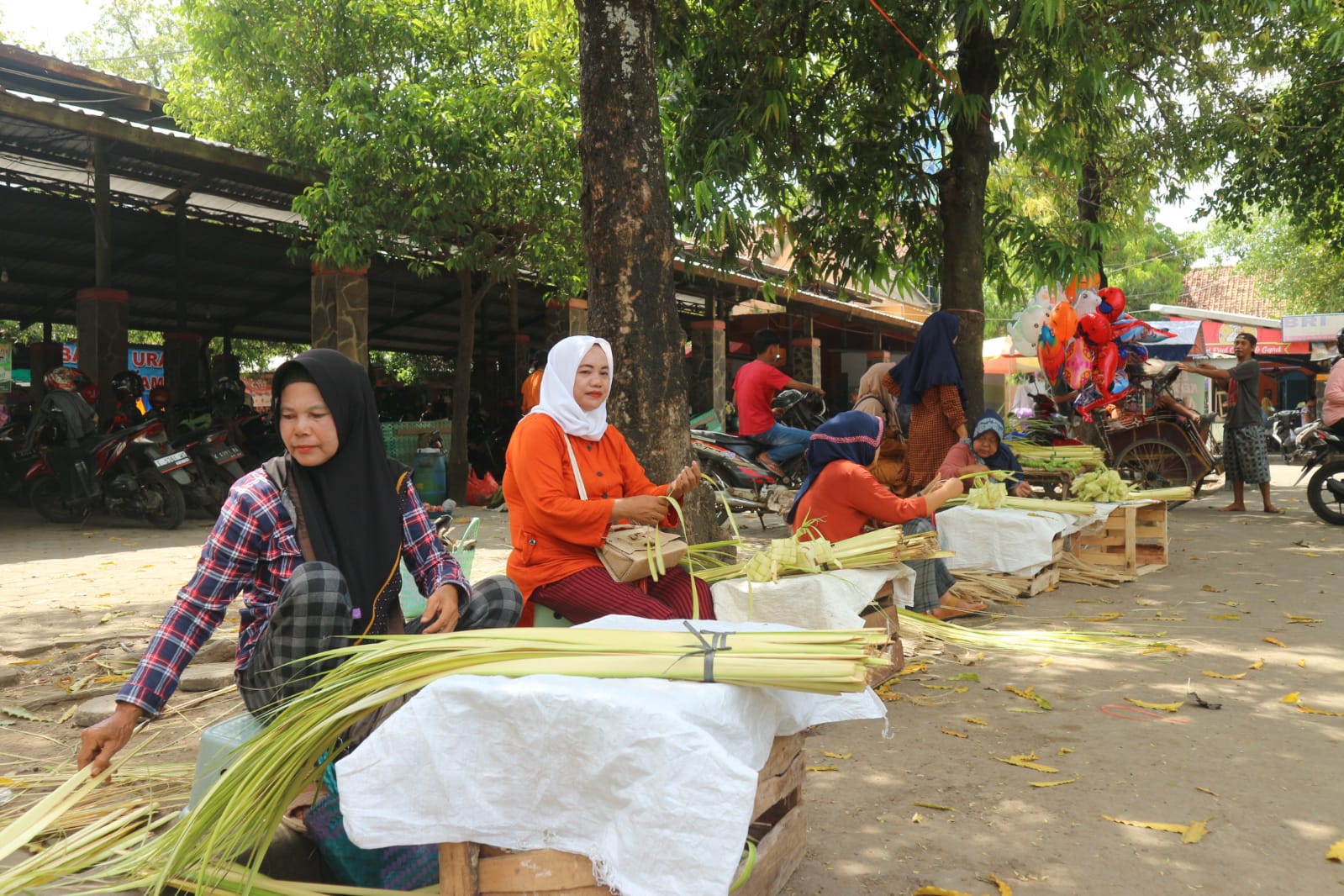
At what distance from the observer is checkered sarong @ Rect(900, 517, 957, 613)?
481 cm

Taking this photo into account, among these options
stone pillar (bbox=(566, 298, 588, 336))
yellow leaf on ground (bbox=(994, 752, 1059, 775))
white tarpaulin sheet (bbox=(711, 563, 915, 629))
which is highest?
stone pillar (bbox=(566, 298, 588, 336))

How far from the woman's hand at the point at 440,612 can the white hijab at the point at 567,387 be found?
0.96 metres

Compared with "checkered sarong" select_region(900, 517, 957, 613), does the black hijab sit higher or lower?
higher

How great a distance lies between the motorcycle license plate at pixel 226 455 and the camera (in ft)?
31.0

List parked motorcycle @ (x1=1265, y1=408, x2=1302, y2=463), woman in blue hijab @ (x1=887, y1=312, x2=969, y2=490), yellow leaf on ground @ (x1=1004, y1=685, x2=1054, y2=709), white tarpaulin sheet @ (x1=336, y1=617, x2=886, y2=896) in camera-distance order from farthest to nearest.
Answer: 1. parked motorcycle @ (x1=1265, y1=408, x2=1302, y2=463)
2. woman in blue hijab @ (x1=887, y1=312, x2=969, y2=490)
3. yellow leaf on ground @ (x1=1004, y1=685, x2=1054, y2=709)
4. white tarpaulin sheet @ (x1=336, y1=617, x2=886, y2=896)

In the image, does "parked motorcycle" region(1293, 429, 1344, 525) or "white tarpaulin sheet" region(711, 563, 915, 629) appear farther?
"parked motorcycle" region(1293, 429, 1344, 525)

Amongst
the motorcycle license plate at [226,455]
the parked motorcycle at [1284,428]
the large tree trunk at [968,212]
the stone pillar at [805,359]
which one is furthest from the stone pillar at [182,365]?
the parked motorcycle at [1284,428]

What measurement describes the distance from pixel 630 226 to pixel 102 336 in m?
8.36

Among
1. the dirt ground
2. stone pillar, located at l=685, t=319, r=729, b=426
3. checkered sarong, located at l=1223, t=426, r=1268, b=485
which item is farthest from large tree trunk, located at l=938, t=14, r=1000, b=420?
stone pillar, located at l=685, t=319, r=729, b=426

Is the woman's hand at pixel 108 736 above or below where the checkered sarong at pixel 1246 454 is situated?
below

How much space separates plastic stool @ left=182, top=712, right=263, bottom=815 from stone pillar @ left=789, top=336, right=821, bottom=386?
1739 cm

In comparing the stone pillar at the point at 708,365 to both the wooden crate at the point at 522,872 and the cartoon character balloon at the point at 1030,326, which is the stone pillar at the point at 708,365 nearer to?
the cartoon character balloon at the point at 1030,326

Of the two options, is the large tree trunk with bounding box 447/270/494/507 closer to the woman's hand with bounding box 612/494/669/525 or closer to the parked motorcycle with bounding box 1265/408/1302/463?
the woman's hand with bounding box 612/494/669/525

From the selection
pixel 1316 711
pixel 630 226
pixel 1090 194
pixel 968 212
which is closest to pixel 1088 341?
pixel 968 212
